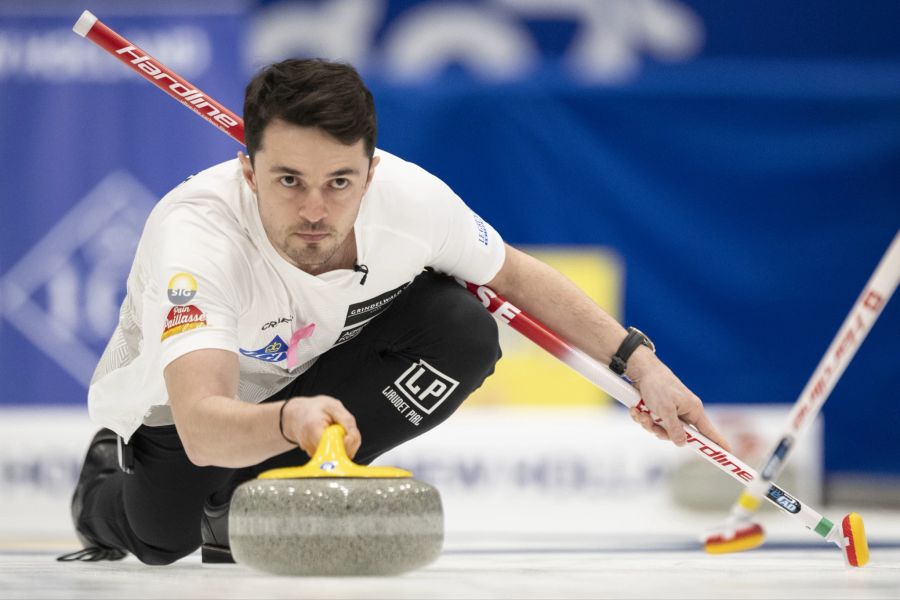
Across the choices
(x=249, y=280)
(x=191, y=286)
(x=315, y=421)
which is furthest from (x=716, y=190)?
(x=315, y=421)

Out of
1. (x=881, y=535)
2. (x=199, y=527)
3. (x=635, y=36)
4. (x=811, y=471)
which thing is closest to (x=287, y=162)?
(x=199, y=527)

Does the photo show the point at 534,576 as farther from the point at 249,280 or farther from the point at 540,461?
the point at 540,461

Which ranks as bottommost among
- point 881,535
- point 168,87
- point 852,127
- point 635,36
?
point 881,535

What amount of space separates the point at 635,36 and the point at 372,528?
662 centimetres

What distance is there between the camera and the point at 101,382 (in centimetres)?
359

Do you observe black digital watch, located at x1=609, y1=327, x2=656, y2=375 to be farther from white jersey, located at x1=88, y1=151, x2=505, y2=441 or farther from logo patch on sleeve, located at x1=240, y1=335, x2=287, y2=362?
logo patch on sleeve, located at x1=240, y1=335, x2=287, y2=362

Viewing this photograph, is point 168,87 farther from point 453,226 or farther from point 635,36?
point 635,36

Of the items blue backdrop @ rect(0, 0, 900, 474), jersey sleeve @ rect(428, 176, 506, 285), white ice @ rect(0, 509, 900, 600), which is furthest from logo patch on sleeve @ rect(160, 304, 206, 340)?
blue backdrop @ rect(0, 0, 900, 474)

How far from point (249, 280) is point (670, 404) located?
1.11 m

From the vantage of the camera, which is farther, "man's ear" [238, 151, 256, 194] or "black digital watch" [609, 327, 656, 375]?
"black digital watch" [609, 327, 656, 375]

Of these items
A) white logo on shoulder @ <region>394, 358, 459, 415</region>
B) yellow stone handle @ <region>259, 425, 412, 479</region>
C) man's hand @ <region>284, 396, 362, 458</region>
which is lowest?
yellow stone handle @ <region>259, 425, 412, 479</region>

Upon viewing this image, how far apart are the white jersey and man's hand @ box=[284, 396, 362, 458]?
0.33 m

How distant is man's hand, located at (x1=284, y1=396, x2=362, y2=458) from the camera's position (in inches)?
97.8

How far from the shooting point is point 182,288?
282 cm
